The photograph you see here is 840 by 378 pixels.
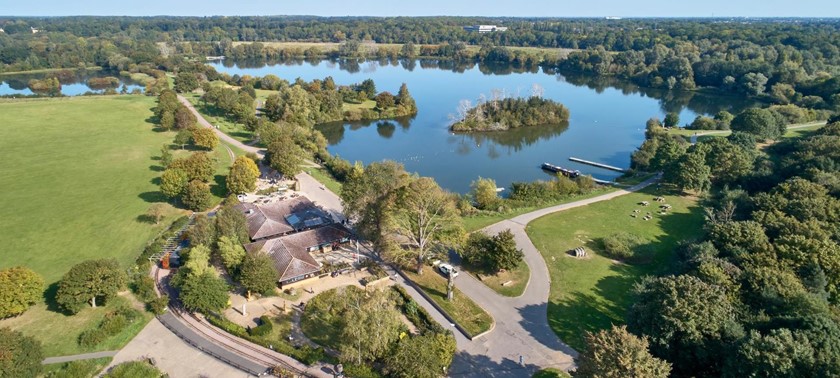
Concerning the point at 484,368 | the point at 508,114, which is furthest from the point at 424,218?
the point at 508,114


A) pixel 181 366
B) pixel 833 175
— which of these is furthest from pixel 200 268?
pixel 833 175

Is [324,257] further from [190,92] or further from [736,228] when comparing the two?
[190,92]

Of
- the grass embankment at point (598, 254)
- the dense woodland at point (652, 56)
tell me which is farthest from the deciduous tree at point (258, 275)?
the dense woodland at point (652, 56)

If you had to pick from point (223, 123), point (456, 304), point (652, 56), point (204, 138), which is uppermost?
point (652, 56)

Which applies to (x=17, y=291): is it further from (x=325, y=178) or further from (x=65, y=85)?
(x=65, y=85)

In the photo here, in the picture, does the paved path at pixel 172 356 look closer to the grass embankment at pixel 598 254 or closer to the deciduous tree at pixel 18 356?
the deciduous tree at pixel 18 356

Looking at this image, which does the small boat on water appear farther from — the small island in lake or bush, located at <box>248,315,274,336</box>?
bush, located at <box>248,315,274,336</box>
